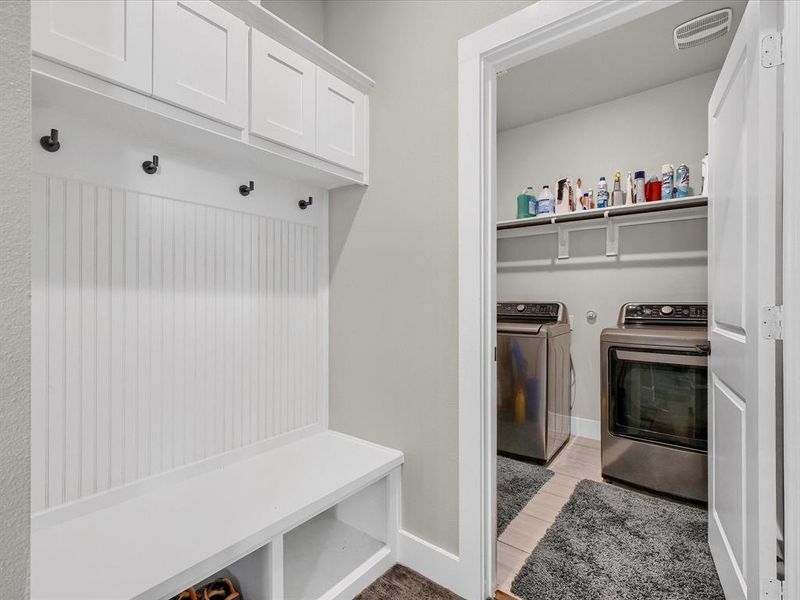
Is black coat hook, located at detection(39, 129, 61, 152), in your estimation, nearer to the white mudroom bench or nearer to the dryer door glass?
the white mudroom bench

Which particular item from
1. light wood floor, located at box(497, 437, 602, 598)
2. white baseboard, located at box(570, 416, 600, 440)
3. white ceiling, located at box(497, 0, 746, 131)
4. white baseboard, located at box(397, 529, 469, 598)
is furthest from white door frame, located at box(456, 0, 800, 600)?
white baseboard, located at box(570, 416, 600, 440)

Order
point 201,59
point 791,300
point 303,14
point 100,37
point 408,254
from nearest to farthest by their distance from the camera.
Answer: point 791,300, point 100,37, point 201,59, point 408,254, point 303,14

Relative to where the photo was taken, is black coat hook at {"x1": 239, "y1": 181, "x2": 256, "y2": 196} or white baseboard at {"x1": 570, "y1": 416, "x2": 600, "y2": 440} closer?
black coat hook at {"x1": 239, "y1": 181, "x2": 256, "y2": 196}

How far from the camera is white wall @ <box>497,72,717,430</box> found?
2.71 meters

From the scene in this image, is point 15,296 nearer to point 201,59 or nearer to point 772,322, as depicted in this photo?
point 201,59

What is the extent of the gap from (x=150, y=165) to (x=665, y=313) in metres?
2.93

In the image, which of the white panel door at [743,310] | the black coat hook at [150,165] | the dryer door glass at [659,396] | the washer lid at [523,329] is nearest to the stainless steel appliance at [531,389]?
the washer lid at [523,329]

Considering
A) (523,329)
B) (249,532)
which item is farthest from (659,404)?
(249,532)

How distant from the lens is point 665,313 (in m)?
2.68

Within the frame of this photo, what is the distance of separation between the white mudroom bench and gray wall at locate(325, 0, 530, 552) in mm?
167

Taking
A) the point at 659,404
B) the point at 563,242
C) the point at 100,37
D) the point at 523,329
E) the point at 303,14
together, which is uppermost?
the point at 303,14

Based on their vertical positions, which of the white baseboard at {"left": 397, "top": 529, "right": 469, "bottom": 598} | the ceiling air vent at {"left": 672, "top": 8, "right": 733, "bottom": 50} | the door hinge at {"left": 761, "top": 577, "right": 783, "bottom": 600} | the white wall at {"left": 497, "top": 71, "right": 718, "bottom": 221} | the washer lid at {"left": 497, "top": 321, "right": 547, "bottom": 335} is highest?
the ceiling air vent at {"left": 672, "top": 8, "right": 733, "bottom": 50}

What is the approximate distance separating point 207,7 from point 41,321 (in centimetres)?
109

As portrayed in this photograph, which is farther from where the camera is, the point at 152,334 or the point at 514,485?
the point at 514,485
